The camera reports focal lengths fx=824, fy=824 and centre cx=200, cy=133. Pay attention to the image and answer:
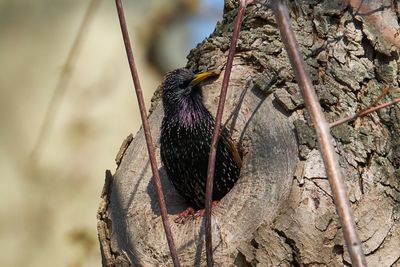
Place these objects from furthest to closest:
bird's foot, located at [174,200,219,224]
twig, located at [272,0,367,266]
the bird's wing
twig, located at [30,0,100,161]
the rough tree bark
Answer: the bird's wing < bird's foot, located at [174,200,219,224] < the rough tree bark < twig, located at [30,0,100,161] < twig, located at [272,0,367,266]

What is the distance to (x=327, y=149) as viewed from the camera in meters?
1.45

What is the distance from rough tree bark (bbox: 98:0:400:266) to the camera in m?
2.51

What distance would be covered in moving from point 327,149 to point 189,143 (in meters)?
1.75

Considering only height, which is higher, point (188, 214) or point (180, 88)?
point (180, 88)

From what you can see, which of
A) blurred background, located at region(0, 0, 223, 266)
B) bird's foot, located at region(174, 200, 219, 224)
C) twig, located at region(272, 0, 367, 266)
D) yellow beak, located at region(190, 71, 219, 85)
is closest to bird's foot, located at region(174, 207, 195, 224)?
bird's foot, located at region(174, 200, 219, 224)

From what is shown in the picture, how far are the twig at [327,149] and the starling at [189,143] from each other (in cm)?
156

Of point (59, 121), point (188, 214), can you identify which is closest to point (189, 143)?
point (188, 214)

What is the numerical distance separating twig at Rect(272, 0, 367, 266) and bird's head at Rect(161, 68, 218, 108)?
1.60m

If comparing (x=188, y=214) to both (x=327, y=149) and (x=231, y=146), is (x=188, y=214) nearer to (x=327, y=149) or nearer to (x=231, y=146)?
(x=231, y=146)

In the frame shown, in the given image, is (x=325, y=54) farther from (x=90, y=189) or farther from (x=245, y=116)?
(x=90, y=189)

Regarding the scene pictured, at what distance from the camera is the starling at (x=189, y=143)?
308cm

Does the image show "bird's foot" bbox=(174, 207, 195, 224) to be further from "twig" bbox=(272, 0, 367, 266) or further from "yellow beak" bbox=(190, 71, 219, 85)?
"twig" bbox=(272, 0, 367, 266)

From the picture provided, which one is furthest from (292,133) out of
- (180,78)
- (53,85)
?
(53,85)

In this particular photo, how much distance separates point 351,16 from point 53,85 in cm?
157
